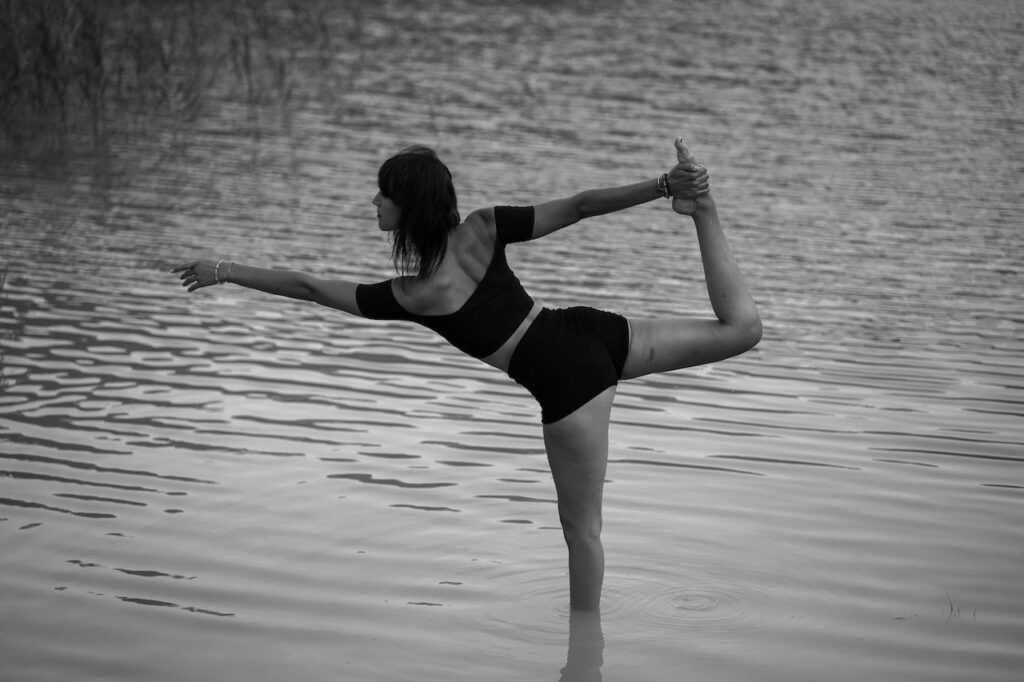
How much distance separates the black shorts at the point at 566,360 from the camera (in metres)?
5.32

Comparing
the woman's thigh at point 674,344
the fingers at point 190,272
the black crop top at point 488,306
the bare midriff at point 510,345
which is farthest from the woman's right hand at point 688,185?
the fingers at point 190,272

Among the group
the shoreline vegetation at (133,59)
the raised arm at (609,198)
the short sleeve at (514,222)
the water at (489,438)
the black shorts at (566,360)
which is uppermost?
the shoreline vegetation at (133,59)

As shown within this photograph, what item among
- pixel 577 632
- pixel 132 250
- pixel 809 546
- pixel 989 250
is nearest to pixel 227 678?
pixel 577 632

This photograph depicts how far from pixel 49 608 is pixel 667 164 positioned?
12545 mm

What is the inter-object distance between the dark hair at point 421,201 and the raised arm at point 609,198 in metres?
0.34

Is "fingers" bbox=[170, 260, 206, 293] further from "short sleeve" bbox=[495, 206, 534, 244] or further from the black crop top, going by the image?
"short sleeve" bbox=[495, 206, 534, 244]

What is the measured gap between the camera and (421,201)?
5.23 meters

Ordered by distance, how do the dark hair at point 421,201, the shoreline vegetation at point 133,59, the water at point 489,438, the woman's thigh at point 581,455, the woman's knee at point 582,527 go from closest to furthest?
the dark hair at point 421,201, the woman's thigh at point 581,455, the woman's knee at point 582,527, the water at point 489,438, the shoreline vegetation at point 133,59

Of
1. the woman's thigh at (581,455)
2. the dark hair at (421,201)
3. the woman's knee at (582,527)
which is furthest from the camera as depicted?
the woman's knee at (582,527)

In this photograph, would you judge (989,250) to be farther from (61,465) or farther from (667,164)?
(61,465)

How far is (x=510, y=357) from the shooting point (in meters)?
5.38

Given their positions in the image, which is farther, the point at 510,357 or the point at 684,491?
the point at 684,491

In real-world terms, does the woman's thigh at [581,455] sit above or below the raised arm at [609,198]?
below

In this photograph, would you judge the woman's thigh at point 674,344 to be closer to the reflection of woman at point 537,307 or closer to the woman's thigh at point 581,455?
the reflection of woman at point 537,307
